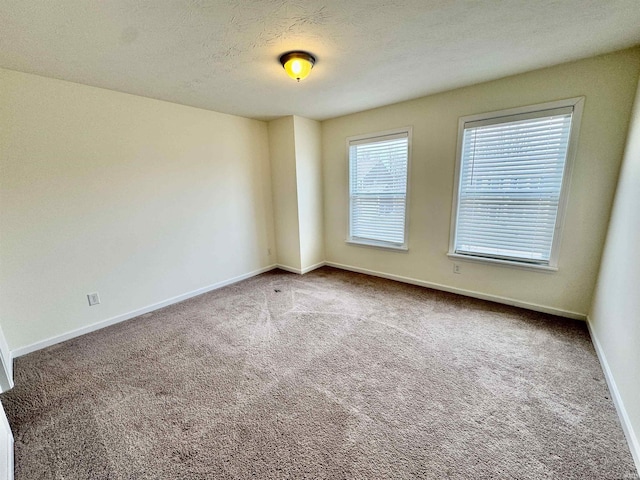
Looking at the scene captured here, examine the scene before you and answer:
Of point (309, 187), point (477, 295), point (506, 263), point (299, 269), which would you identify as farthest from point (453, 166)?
point (299, 269)

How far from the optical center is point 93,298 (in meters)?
2.62

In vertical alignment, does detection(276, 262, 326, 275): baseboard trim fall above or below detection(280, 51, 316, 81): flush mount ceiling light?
below

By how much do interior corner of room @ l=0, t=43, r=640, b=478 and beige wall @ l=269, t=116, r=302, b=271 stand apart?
0.10 ft

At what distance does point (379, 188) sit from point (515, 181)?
1.57 meters

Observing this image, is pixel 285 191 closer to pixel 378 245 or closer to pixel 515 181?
pixel 378 245

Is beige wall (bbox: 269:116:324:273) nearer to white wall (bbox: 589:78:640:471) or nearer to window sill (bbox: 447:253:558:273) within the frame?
window sill (bbox: 447:253:558:273)

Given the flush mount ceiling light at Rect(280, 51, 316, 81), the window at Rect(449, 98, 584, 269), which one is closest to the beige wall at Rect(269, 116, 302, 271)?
the flush mount ceiling light at Rect(280, 51, 316, 81)

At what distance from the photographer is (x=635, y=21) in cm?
168

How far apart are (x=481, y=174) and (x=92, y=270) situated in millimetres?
4150

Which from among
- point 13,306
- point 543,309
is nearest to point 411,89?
point 543,309

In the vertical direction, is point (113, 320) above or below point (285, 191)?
below

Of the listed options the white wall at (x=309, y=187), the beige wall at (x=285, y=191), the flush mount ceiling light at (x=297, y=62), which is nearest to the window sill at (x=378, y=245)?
the white wall at (x=309, y=187)

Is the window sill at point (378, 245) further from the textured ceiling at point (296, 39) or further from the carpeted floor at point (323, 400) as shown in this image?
the textured ceiling at point (296, 39)

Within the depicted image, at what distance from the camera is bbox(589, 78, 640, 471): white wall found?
1.47 m
